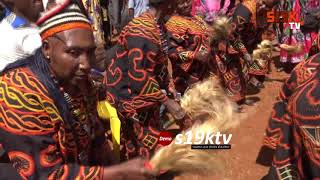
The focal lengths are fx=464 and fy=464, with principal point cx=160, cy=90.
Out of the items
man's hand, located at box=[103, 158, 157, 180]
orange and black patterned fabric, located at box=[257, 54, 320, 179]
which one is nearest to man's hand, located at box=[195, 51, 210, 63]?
orange and black patterned fabric, located at box=[257, 54, 320, 179]

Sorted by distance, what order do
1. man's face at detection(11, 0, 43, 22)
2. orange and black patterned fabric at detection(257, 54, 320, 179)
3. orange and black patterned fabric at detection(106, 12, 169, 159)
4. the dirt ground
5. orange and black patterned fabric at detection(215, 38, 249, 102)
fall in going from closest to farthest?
1. orange and black patterned fabric at detection(257, 54, 320, 179)
2. man's face at detection(11, 0, 43, 22)
3. orange and black patterned fabric at detection(106, 12, 169, 159)
4. the dirt ground
5. orange and black patterned fabric at detection(215, 38, 249, 102)

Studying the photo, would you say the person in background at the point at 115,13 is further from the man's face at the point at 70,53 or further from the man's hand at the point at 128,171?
the man's hand at the point at 128,171

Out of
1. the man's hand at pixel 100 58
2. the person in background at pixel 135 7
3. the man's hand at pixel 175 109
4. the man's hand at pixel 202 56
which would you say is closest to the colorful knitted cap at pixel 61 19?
the man's hand at pixel 100 58

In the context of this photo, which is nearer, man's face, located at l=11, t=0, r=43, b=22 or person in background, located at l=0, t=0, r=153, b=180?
person in background, located at l=0, t=0, r=153, b=180

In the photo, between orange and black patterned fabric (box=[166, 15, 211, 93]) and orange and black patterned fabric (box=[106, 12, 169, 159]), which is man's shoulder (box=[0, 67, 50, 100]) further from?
orange and black patterned fabric (box=[166, 15, 211, 93])

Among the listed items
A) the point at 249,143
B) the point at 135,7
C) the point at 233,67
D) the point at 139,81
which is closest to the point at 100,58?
the point at 139,81

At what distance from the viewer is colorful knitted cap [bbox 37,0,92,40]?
2.26 metres

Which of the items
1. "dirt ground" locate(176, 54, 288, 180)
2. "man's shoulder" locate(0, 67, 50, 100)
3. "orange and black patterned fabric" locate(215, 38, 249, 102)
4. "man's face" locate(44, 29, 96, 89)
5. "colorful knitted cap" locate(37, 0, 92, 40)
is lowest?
"dirt ground" locate(176, 54, 288, 180)

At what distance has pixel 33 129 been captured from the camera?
2.10 meters

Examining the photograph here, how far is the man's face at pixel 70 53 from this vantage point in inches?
88.7

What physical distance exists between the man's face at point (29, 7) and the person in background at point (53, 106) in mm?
1050

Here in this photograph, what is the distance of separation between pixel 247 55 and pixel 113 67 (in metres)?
3.93

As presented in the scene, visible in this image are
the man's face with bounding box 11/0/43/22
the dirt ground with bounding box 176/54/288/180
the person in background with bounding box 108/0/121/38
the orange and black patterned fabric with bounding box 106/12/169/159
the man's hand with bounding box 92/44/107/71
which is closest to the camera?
the man's face with bounding box 11/0/43/22

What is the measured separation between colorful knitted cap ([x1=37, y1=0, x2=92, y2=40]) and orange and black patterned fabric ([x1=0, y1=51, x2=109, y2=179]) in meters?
0.16
